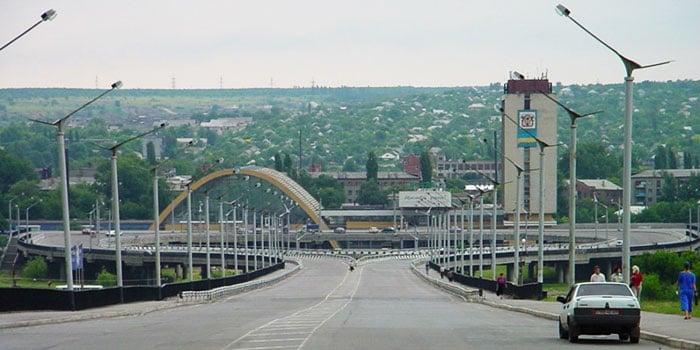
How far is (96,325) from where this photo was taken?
43.3 metres

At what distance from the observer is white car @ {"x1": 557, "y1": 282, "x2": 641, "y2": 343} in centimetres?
3300

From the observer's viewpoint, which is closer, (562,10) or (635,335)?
(635,335)

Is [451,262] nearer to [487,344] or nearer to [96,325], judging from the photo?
[96,325]

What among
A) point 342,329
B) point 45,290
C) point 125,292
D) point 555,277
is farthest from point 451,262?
point 342,329

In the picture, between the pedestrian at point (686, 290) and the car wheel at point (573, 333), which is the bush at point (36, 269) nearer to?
the pedestrian at point (686, 290)

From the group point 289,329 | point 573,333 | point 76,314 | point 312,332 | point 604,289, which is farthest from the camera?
point 76,314

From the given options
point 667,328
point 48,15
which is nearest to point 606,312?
point 667,328

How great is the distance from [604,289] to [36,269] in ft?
414

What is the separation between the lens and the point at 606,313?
33.1m

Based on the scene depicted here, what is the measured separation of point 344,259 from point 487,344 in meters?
147

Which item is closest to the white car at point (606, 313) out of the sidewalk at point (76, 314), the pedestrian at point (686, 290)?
the pedestrian at point (686, 290)

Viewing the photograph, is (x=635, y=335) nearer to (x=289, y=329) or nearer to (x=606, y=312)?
(x=606, y=312)

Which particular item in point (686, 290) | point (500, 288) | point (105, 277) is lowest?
point (105, 277)

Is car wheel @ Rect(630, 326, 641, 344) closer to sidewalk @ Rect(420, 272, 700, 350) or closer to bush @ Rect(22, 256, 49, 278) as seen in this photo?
sidewalk @ Rect(420, 272, 700, 350)
